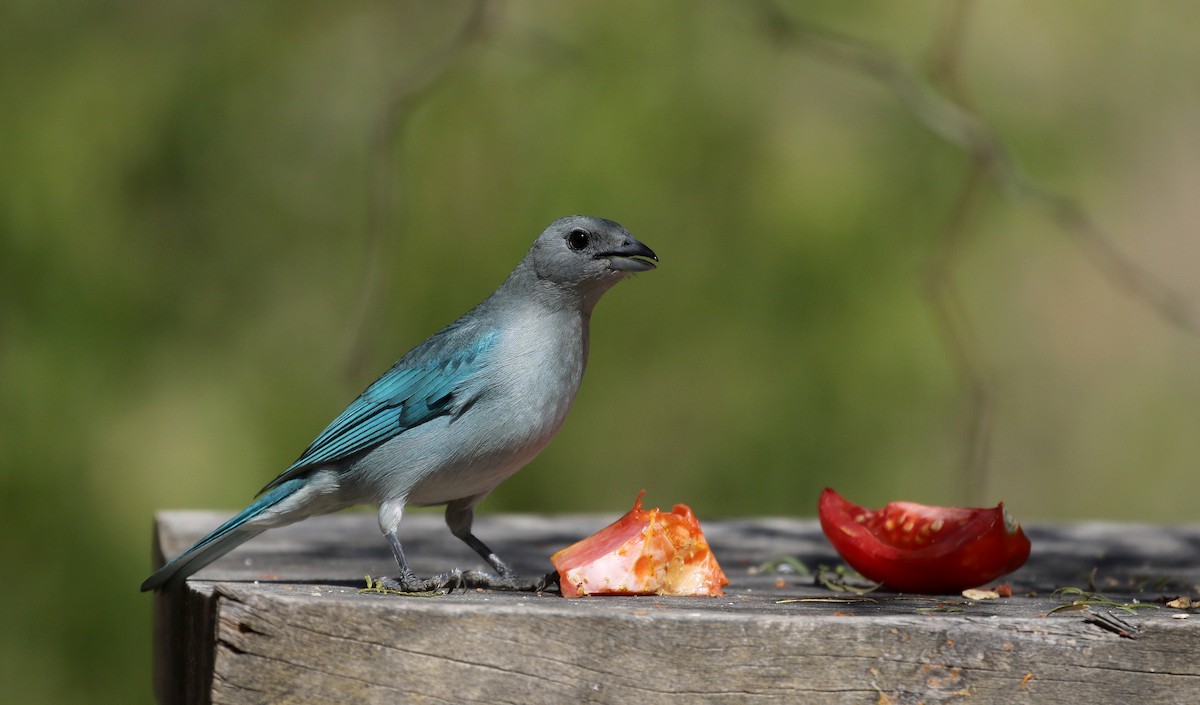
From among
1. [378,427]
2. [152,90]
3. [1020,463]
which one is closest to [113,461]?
[152,90]

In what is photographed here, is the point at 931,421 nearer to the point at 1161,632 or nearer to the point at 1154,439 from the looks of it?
the point at 1154,439

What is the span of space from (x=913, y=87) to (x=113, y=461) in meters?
4.22

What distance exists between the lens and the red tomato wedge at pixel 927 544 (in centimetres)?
316

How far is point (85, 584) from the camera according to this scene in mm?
6461

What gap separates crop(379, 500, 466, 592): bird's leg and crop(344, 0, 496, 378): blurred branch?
2.91 m

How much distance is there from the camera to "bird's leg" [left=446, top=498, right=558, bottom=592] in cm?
325

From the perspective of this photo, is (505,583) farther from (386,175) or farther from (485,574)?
(386,175)

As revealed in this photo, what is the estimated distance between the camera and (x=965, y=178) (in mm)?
7379

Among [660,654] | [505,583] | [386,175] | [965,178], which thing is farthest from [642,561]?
[965,178]

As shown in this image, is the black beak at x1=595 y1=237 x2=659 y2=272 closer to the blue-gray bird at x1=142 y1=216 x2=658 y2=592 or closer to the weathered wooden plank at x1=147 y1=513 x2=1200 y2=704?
the blue-gray bird at x1=142 y1=216 x2=658 y2=592

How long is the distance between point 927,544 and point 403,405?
1388 millimetres

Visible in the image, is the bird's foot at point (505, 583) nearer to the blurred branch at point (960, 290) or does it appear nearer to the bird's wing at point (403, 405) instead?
the bird's wing at point (403, 405)

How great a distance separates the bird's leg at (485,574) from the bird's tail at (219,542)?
1.44ft

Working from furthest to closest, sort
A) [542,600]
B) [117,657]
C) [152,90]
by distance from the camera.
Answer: [152,90], [117,657], [542,600]
